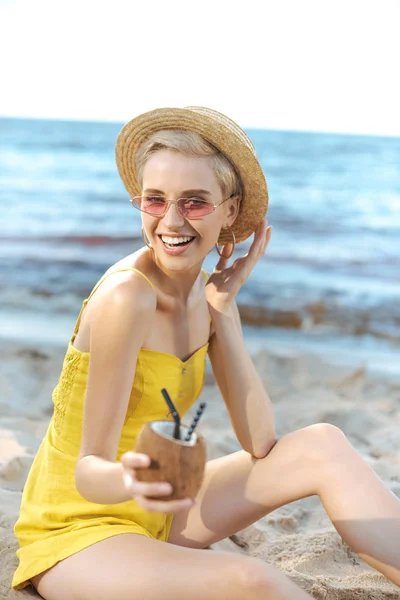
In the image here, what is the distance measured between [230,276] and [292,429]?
184 cm

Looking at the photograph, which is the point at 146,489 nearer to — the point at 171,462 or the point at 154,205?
the point at 171,462

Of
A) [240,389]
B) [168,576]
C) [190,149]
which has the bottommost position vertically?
[168,576]

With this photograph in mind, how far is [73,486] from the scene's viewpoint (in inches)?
95.0

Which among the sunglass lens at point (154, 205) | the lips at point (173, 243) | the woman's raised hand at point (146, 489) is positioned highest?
the sunglass lens at point (154, 205)

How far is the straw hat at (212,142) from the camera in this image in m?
2.42

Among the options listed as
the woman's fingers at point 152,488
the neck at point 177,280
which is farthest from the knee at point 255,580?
the neck at point 177,280

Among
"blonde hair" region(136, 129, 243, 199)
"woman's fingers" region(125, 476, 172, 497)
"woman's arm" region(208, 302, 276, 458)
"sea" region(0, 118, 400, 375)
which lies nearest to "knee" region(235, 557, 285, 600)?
"woman's fingers" region(125, 476, 172, 497)

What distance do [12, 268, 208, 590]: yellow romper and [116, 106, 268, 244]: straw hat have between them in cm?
51

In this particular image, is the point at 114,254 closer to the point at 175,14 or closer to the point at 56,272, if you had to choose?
the point at 56,272

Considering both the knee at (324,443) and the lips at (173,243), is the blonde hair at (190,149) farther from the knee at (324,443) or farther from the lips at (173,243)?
the knee at (324,443)

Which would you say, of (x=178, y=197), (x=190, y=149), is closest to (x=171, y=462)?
(x=178, y=197)

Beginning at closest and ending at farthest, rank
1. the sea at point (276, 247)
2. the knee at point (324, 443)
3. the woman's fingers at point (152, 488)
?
the woman's fingers at point (152, 488), the knee at point (324, 443), the sea at point (276, 247)

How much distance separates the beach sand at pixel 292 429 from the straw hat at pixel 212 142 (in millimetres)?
1348

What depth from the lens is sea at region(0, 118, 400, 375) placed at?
23.2 feet
